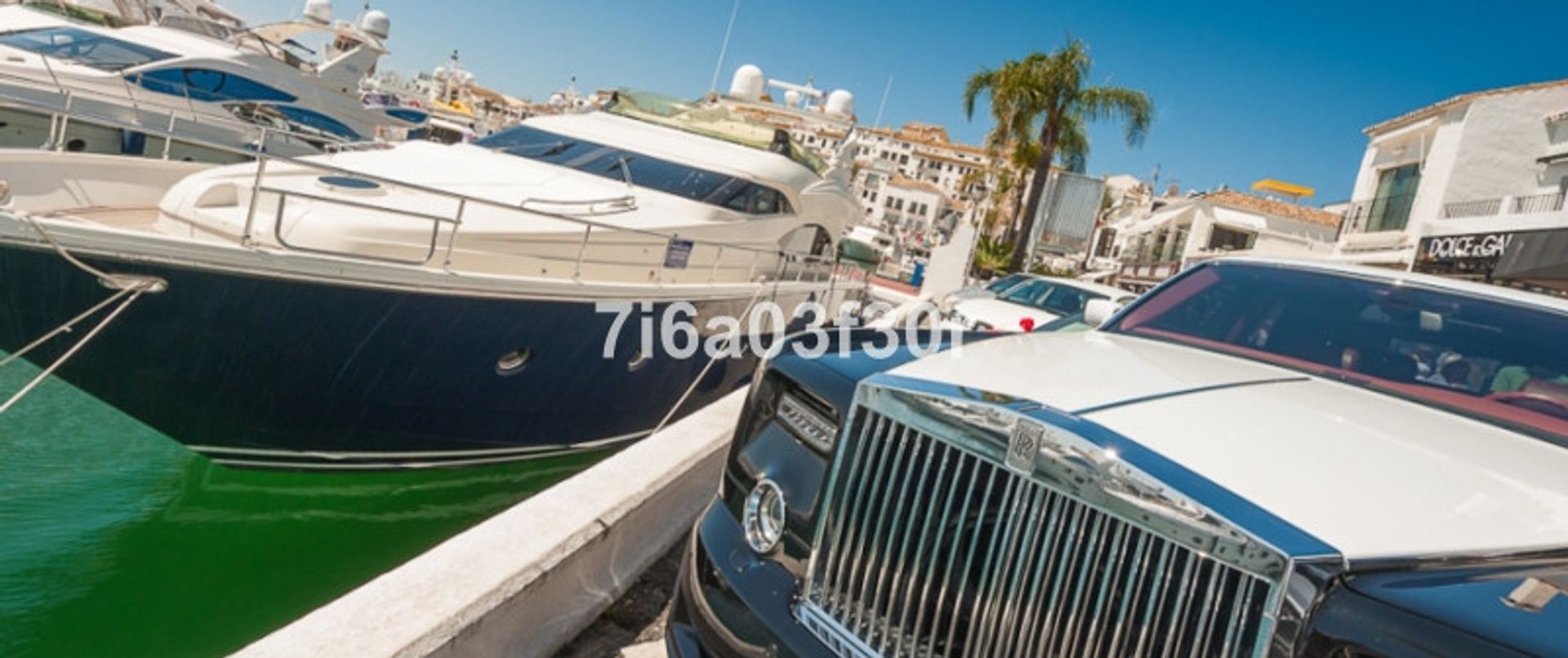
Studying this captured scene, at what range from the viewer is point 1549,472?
1840 mm

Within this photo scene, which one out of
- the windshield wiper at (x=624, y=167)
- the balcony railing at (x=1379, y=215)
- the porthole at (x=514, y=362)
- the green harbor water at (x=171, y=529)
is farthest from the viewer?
the balcony railing at (x=1379, y=215)

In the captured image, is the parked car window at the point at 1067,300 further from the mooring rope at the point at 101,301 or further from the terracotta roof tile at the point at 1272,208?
the terracotta roof tile at the point at 1272,208

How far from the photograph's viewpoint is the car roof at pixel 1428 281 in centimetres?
276

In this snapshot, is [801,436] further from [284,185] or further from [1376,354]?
[284,185]

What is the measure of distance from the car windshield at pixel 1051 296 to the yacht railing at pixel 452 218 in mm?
2644

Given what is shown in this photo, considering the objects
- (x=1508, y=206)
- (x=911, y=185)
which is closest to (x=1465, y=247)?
(x=1508, y=206)

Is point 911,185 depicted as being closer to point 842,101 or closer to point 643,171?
point 842,101

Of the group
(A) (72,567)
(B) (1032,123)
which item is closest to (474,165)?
(A) (72,567)

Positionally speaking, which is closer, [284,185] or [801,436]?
[801,436]

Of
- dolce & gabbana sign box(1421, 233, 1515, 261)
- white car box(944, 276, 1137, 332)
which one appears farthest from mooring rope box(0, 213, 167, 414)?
dolce & gabbana sign box(1421, 233, 1515, 261)

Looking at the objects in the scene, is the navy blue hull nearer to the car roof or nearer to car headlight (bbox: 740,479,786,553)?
car headlight (bbox: 740,479,786,553)

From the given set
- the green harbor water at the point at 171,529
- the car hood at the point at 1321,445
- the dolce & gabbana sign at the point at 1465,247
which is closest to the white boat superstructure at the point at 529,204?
the green harbor water at the point at 171,529

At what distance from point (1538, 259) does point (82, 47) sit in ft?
74.9

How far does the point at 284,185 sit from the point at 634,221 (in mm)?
2323
